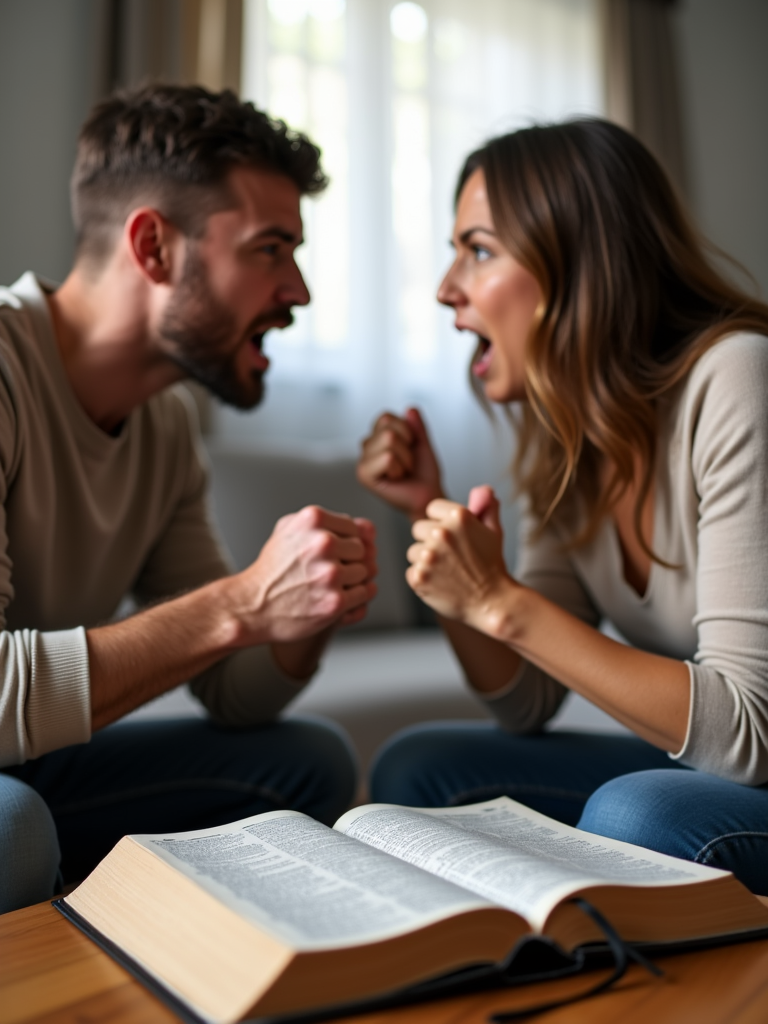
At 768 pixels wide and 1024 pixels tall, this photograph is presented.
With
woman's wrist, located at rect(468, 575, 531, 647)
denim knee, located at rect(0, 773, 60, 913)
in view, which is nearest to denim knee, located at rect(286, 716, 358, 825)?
woman's wrist, located at rect(468, 575, 531, 647)

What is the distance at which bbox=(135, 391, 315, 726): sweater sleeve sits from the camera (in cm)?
135

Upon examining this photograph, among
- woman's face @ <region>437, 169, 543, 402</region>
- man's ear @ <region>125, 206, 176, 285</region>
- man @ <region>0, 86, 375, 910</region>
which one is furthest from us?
man's ear @ <region>125, 206, 176, 285</region>

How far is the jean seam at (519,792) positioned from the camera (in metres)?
1.18

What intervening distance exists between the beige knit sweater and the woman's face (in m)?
0.52

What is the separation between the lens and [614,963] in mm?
575

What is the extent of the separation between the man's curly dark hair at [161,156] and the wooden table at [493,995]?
1.14m

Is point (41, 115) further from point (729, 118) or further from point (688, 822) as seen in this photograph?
point (729, 118)

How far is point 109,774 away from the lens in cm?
125

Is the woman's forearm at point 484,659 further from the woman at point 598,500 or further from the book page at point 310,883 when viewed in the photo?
the book page at point 310,883

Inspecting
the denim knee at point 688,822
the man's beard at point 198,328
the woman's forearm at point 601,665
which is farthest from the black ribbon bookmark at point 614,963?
the man's beard at point 198,328

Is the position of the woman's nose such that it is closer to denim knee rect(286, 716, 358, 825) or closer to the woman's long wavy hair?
the woman's long wavy hair

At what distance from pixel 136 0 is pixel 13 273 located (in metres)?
0.86

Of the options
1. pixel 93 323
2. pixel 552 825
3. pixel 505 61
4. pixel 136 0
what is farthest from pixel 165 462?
pixel 505 61

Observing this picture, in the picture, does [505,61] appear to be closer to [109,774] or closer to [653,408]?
[653,408]
